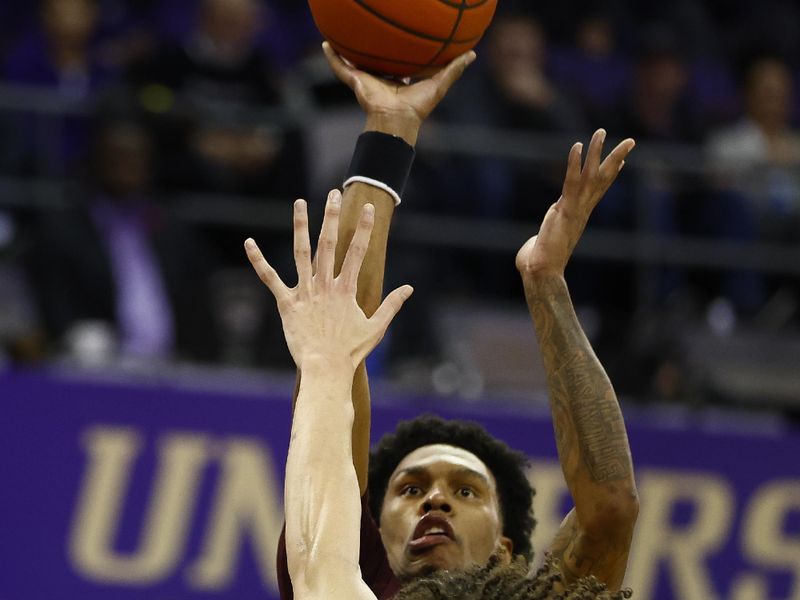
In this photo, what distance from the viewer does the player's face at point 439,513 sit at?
12.3 ft

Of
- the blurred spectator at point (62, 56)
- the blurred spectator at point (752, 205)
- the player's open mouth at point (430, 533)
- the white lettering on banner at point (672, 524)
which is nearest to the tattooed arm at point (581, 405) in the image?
the player's open mouth at point (430, 533)

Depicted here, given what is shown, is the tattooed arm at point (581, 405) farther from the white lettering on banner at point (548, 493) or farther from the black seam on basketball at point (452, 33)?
the white lettering on banner at point (548, 493)

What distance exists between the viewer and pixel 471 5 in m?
3.94

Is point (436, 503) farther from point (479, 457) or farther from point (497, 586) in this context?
point (497, 586)

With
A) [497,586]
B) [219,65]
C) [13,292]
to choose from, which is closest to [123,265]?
[13,292]

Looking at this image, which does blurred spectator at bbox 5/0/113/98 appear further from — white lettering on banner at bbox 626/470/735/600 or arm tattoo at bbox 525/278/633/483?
arm tattoo at bbox 525/278/633/483

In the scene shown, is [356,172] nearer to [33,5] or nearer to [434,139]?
[434,139]

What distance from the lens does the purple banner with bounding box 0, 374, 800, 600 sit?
21.8ft

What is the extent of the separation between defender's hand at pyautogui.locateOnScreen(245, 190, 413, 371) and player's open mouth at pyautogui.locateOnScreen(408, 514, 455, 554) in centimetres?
77

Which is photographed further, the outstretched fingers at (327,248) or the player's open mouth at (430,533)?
the player's open mouth at (430,533)

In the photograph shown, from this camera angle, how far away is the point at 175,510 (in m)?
6.81

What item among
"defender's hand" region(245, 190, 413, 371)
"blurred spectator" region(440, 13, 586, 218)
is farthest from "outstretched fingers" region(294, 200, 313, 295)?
"blurred spectator" region(440, 13, 586, 218)

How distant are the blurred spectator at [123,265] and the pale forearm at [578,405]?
11.2 feet

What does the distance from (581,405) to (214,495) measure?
131 inches
